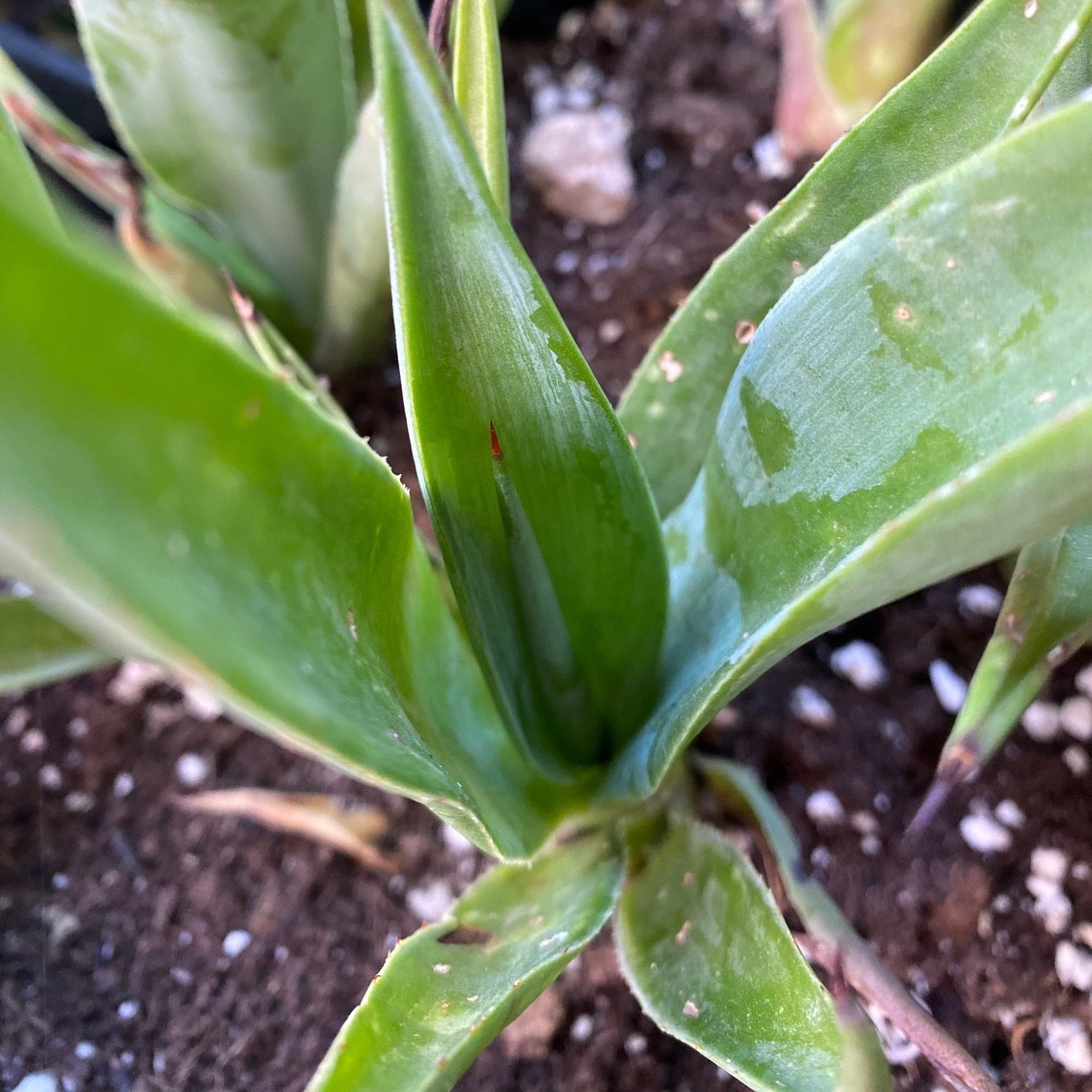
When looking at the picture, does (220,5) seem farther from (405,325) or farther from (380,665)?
(380,665)

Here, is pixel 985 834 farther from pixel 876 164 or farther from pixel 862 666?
pixel 876 164

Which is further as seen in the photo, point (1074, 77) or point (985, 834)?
point (985, 834)

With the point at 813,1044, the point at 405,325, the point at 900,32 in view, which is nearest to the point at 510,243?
the point at 405,325

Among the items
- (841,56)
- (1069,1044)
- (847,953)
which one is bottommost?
(1069,1044)

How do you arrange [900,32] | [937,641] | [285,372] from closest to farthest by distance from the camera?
[285,372] → [937,641] → [900,32]

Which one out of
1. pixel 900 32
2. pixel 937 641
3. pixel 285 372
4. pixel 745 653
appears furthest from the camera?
pixel 900 32

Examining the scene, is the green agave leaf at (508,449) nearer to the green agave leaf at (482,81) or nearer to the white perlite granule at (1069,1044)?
the green agave leaf at (482,81)

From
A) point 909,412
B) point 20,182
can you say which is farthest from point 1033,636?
point 20,182
